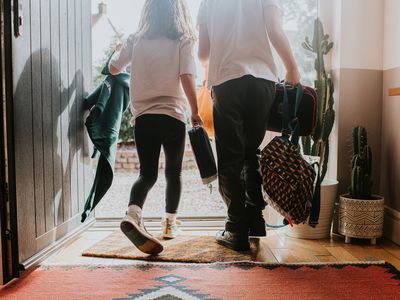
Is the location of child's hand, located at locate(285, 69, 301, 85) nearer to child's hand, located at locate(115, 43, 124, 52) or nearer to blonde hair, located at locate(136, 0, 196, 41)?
blonde hair, located at locate(136, 0, 196, 41)

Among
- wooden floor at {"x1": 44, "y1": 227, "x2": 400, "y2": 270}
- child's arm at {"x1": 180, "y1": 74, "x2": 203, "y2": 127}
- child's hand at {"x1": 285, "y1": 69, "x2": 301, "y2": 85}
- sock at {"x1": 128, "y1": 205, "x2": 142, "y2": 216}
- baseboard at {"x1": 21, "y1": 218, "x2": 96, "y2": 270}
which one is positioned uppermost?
child's hand at {"x1": 285, "y1": 69, "x2": 301, "y2": 85}

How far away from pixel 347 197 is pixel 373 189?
30cm

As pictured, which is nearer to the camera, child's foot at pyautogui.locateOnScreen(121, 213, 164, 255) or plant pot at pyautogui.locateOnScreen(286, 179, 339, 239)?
child's foot at pyautogui.locateOnScreen(121, 213, 164, 255)

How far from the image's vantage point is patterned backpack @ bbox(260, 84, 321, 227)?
1.89m

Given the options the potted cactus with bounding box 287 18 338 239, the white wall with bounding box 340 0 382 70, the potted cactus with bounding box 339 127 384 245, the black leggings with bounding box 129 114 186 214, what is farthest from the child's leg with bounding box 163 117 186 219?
the white wall with bounding box 340 0 382 70

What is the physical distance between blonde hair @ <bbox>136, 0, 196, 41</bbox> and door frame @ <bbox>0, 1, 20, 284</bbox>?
2.07ft

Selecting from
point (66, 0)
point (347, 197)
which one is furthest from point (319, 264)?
point (66, 0)

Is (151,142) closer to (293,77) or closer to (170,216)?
(170,216)

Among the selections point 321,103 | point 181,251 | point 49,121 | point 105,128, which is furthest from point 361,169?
point 49,121

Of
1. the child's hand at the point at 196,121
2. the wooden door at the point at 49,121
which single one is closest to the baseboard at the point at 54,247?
the wooden door at the point at 49,121

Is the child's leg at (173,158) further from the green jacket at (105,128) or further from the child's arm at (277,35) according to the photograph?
the child's arm at (277,35)

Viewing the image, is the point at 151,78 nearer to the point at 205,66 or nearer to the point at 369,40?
the point at 205,66

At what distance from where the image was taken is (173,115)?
80.0 inches

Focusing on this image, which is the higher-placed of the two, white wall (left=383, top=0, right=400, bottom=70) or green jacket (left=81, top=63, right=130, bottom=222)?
white wall (left=383, top=0, right=400, bottom=70)
